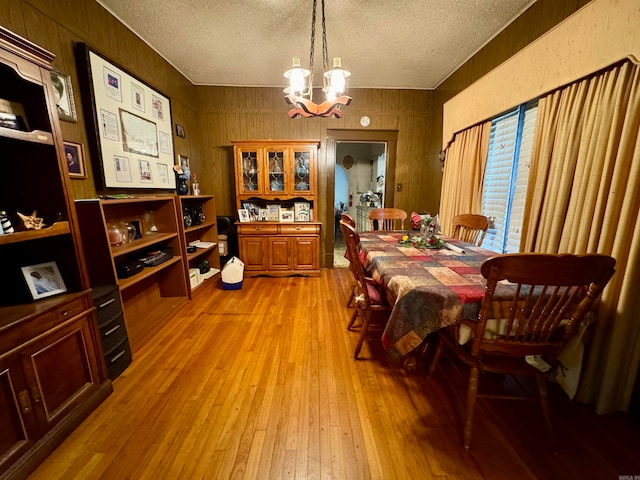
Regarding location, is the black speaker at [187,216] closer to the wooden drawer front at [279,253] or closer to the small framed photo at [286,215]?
the wooden drawer front at [279,253]

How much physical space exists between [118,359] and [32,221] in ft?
3.33

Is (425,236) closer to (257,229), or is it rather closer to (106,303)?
(257,229)

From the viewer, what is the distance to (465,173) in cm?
272

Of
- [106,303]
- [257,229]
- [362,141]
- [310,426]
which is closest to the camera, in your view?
[310,426]

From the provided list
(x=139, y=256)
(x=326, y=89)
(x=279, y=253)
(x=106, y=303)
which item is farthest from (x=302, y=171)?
(x=106, y=303)

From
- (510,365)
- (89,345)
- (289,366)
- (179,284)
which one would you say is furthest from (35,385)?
(510,365)

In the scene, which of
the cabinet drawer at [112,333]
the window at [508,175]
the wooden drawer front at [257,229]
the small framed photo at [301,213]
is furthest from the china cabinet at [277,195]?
the window at [508,175]

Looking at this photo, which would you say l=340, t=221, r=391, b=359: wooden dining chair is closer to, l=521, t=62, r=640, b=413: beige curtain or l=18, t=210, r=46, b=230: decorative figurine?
l=521, t=62, r=640, b=413: beige curtain

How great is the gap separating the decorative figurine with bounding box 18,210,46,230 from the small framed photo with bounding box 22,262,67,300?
0.22 meters

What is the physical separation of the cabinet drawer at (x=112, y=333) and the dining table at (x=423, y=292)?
175cm

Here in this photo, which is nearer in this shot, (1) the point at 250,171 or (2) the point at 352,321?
(2) the point at 352,321

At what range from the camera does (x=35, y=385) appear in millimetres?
1144

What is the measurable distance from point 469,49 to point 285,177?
250cm

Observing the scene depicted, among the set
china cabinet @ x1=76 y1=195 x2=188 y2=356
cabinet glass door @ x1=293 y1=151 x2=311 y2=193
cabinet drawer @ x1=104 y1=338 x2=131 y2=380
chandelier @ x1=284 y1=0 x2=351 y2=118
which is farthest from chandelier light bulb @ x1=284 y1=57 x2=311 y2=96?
cabinet drawer @ x1=104 y1=338 x2=131 y2=380
